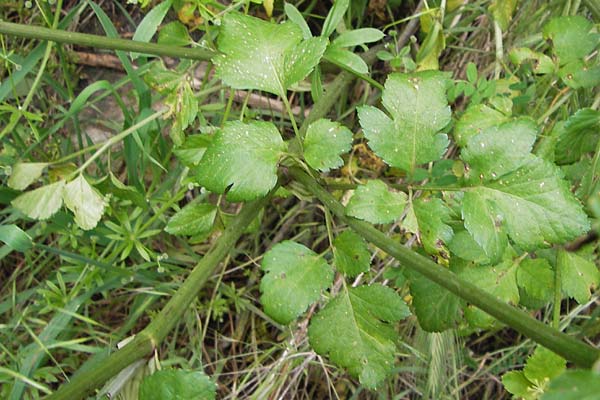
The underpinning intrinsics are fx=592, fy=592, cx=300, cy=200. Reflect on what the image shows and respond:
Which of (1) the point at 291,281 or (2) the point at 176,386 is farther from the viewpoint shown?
(1) the point at 291,281

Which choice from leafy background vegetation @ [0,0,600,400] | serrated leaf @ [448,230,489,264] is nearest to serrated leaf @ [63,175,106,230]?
leafy background vegetation @ [0,0,600,400]

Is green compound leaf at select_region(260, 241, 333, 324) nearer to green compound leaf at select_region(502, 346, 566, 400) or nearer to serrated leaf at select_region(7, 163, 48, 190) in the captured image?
green compound leaf at select_region(502, 346, 566, 400)

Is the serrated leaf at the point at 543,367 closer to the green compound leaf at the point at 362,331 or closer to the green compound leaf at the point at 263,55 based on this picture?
the green compound leaf at the point at 362,331

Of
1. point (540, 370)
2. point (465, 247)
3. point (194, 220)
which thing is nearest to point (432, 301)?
point (465, 247)

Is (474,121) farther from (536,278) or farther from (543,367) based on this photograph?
(543,367)

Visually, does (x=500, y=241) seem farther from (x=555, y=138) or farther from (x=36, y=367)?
(x=36, y=367)
